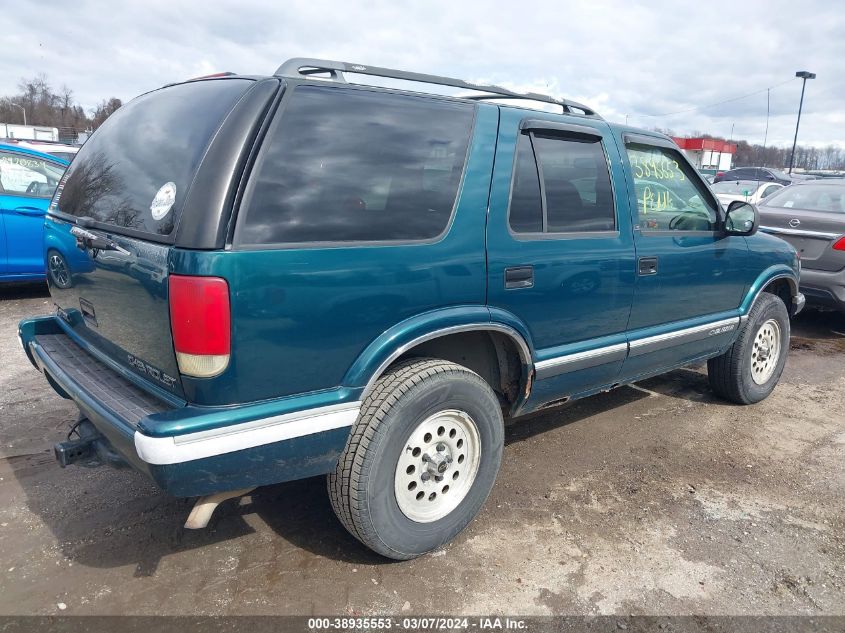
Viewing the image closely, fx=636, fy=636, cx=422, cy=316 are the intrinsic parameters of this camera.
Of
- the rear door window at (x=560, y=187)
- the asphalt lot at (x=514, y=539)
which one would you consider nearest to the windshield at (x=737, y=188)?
the asphalt lot at (x=514, y=539)

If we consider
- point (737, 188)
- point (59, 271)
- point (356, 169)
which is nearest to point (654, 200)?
point (356, 169)

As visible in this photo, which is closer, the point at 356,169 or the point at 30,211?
the point at 356,169

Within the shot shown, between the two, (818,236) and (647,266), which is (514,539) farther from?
(818,236)

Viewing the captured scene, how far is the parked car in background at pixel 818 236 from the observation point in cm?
648

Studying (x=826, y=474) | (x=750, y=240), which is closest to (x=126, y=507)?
(x=826, y=474)

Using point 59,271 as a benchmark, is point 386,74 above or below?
above

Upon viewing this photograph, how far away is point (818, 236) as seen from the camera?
662cm

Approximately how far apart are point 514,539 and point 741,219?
2594 millimetres

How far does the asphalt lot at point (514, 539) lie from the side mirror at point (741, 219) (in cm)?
135

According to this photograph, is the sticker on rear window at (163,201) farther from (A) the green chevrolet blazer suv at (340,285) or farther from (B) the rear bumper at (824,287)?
(B) the rear bumper at (824,287)

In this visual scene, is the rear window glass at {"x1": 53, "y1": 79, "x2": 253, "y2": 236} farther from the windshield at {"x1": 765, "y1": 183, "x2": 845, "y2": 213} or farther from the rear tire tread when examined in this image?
the windshield at {"x1": 765, "y1": 183, "x2": 845, "y2": 213}

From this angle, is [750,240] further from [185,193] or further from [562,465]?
[185,193]

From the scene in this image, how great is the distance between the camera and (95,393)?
99.0 inches

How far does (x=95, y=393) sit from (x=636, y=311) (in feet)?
8.91
